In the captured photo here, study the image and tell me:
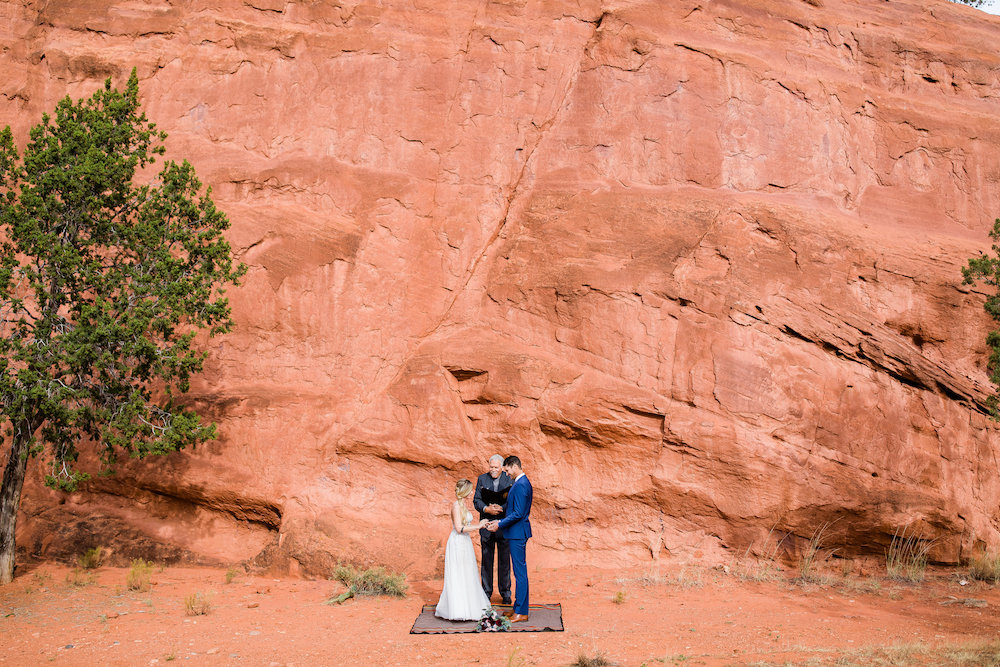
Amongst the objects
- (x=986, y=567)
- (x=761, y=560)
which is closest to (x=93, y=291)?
(x=761, y=560)

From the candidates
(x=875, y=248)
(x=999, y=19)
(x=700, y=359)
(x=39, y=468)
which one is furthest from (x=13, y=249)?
(x=999, y=19)

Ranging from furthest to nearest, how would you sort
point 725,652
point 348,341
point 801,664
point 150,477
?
point 348,341
point 150,477
point 725,652
point 801,664

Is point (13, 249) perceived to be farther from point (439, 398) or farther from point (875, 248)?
point (875, 248)

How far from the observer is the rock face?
11.8 metres

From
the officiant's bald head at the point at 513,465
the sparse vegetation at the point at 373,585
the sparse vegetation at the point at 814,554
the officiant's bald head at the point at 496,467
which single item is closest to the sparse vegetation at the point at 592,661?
the officiant's bald head at the point at 513,465

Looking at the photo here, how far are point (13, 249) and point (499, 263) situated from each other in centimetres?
689

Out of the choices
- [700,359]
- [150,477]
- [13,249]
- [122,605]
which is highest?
[13,249]

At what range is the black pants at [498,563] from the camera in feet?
30.5

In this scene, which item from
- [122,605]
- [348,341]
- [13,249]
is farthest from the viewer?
[348,341]

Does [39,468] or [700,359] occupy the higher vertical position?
[700,359]

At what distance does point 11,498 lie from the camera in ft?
34.2

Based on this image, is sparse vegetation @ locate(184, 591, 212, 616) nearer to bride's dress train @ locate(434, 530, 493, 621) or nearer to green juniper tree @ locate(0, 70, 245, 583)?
green juniper tree @ locate(0, 70, 245, 583)

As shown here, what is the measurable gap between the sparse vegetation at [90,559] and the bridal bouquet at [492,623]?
19.3 ft

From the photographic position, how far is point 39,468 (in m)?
11.8
